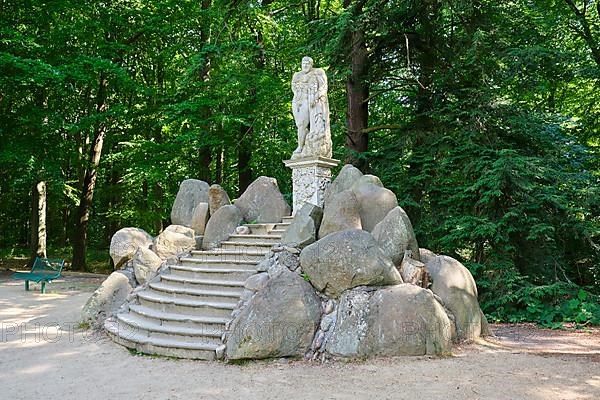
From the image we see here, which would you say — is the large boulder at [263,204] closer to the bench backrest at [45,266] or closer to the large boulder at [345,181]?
the large boulder at [345,181]

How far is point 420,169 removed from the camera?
1101cm

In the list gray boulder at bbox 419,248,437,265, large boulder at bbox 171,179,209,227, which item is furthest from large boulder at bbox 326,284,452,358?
large boulder at bbox 171,179,209,227

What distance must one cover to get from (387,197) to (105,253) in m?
17.0

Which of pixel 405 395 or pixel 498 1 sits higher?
pixel 498 1

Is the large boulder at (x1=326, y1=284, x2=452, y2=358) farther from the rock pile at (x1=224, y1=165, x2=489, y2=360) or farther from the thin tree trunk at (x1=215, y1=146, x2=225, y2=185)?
the thin tree trunk at (x1=215, y1=146, x2=225, y2=185)

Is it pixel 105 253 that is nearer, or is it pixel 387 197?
pixel 387 197

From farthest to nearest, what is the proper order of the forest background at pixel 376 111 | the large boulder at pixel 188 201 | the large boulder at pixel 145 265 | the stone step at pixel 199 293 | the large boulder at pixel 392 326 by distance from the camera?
the large boulder at pixel 188 201 → the forest background at pixel 376 111 → the large boulder at pixel 145 265 → the stone step at pixel 199 293 → the large boulder at pixel 392 326

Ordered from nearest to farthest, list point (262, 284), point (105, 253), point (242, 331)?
point (242, 331) < point (262, 284) < point (105, 253)

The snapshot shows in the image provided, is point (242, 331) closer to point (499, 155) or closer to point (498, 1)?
point (499, 155)

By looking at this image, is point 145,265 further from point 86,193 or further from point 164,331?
point 86,193

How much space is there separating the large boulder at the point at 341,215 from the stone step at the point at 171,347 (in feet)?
8.15

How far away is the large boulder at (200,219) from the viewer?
A: 953cm

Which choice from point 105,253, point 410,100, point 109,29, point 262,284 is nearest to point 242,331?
point 262,284

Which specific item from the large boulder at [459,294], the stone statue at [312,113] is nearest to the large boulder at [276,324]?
the large boulder at [459,294]
